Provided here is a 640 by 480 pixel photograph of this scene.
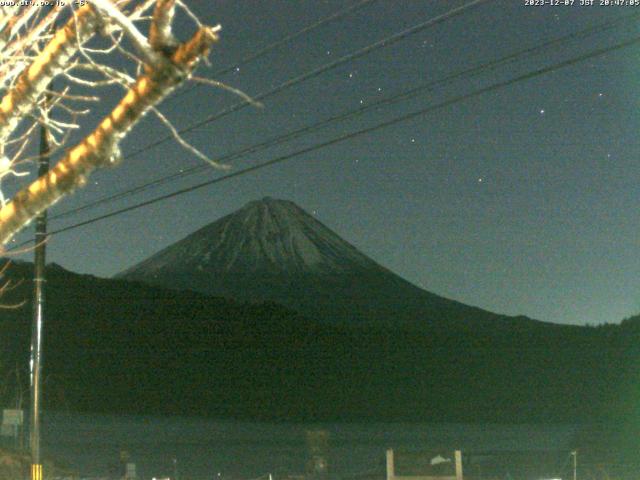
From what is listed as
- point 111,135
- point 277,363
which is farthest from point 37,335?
point 277,363

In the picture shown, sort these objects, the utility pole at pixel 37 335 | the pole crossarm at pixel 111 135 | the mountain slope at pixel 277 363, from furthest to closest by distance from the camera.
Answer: the mountain slope at pixel 277 363 → the utility pole at pixel 37 335 → the pole crossarm at pixel 111 135

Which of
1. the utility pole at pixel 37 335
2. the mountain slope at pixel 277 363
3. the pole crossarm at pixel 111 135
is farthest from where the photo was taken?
the mountain slope at pixel 277 363

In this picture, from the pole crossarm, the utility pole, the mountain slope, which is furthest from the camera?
the mountain slope

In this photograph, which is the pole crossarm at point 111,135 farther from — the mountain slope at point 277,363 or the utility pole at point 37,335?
the mountain slope at point 277,363

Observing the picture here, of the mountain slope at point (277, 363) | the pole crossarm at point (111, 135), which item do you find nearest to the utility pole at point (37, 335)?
the pole crossarm at point (111, 135)

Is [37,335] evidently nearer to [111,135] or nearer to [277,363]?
[111,135]

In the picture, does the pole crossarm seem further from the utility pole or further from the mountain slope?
the mountain slope

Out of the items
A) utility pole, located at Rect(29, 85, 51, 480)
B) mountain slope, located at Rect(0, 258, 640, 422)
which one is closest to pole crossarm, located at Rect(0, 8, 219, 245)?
utility pole, located at Rect(29, 85, 51, 480)

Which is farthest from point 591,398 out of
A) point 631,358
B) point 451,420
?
point 451,420
